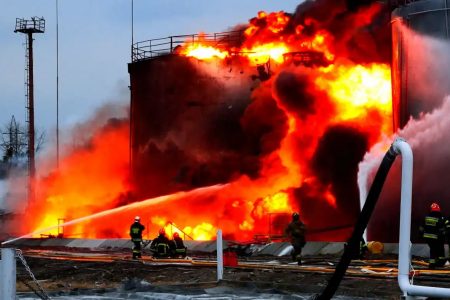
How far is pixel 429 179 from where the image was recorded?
942 inches

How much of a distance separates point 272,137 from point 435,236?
719 inches

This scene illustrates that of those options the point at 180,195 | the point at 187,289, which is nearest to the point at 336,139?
the point at 180,195

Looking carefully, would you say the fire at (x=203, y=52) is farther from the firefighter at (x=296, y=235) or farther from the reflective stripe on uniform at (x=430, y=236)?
the reflective stripe on uniform at (x=430, y=236)

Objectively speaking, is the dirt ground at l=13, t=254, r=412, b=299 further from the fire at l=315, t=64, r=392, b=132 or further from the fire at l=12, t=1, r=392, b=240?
the fire at l=12, t=1, r=392, b=240

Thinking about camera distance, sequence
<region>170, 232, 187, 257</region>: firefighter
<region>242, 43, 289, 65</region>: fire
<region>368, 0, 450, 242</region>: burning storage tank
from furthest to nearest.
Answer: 1. <region>242, 43, 289, 65</region>: fire
2. <region>170, 232, 187, 257</region>: firefighter
3. <region>368, 0, 450, 242</region>: burning storage tank

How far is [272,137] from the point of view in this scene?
3641 centimetres

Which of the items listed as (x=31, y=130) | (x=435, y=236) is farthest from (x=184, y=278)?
(x=31, y=130)

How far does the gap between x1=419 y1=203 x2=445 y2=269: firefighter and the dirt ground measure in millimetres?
2186

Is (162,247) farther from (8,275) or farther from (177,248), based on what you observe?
(8,275)

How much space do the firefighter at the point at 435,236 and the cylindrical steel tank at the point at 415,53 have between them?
239 inches

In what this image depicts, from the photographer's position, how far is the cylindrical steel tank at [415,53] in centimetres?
2423

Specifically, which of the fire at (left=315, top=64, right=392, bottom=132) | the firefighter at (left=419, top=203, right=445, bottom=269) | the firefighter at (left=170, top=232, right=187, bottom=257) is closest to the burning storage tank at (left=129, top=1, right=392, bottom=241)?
the fire at (left=315, top=64, right=392, bottom=132)

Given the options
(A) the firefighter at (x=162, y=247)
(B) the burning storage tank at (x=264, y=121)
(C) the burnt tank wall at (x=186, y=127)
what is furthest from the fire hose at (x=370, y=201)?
(C) the burnt tank wall at (x=186, y=127)

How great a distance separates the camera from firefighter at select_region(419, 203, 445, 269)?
714 inches
